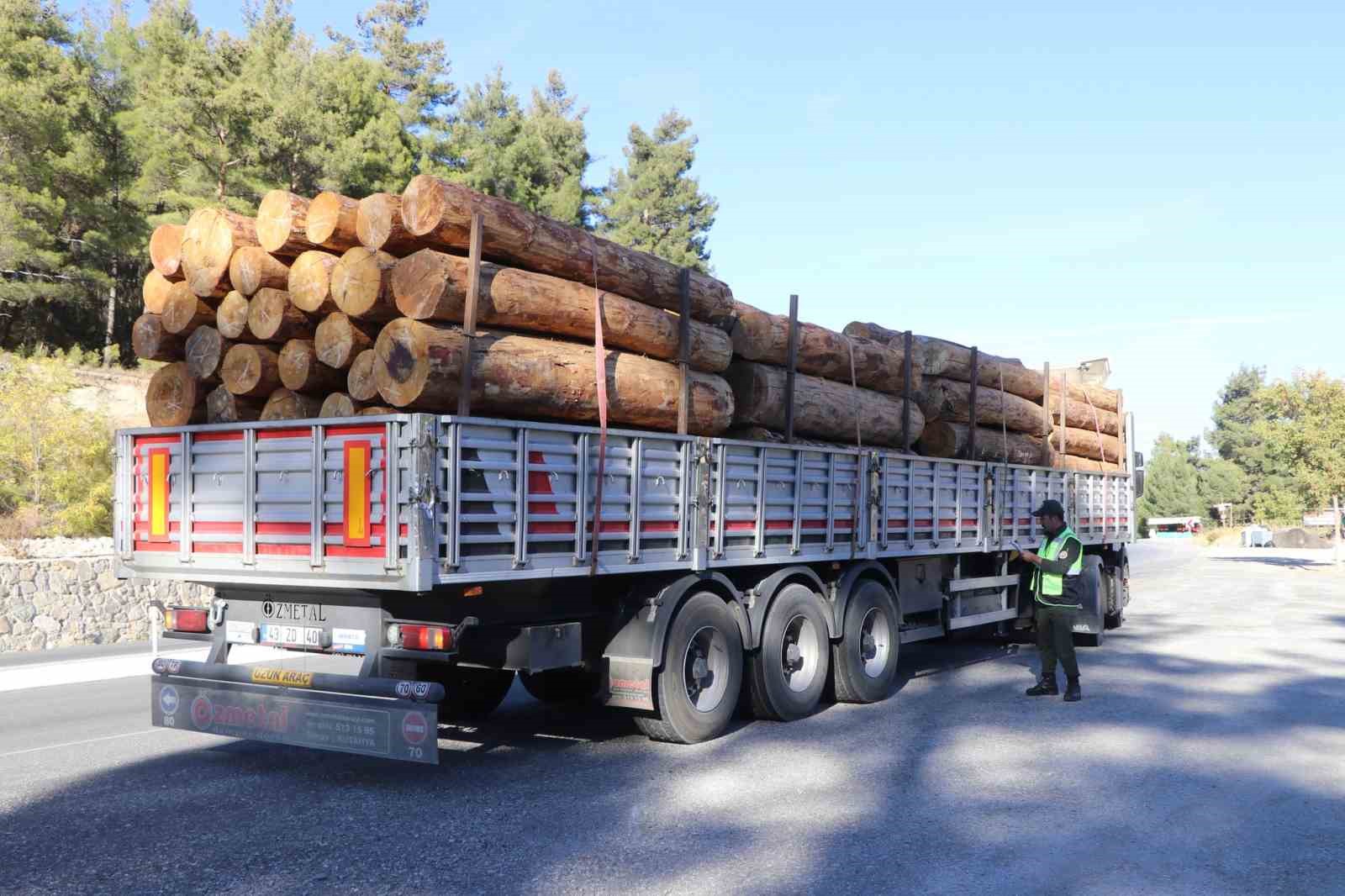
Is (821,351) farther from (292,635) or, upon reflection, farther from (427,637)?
(292,635)

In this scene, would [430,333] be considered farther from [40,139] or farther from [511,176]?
[511,176]

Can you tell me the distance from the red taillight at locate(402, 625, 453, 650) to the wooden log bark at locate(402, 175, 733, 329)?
2270mm

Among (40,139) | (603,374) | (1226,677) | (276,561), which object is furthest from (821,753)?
(40,139)

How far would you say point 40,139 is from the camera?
32.4 m

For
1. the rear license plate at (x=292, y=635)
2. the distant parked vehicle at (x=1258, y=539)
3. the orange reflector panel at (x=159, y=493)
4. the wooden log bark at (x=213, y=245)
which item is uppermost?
Result: the wooden log bark at (x=213, y=245)

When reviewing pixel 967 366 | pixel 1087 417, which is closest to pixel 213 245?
pixel 967 366

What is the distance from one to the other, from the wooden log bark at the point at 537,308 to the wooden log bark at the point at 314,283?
1.75ft

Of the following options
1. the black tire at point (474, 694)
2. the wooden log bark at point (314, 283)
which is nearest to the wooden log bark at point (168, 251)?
the wooden log bark at point (314, 283)

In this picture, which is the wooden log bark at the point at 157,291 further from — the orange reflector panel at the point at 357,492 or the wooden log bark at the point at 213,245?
the orange reflector panel at the point at 357,492

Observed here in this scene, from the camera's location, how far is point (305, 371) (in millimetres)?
6781

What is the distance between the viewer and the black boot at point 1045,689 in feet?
31.2

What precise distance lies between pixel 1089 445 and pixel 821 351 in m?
6.74

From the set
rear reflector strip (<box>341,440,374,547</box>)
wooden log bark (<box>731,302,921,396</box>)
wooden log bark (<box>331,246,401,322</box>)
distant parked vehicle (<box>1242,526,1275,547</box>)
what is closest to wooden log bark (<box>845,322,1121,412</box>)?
wooden log bark (<box>731,302,921,396</box>)

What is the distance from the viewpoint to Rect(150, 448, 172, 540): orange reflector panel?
6.81m
